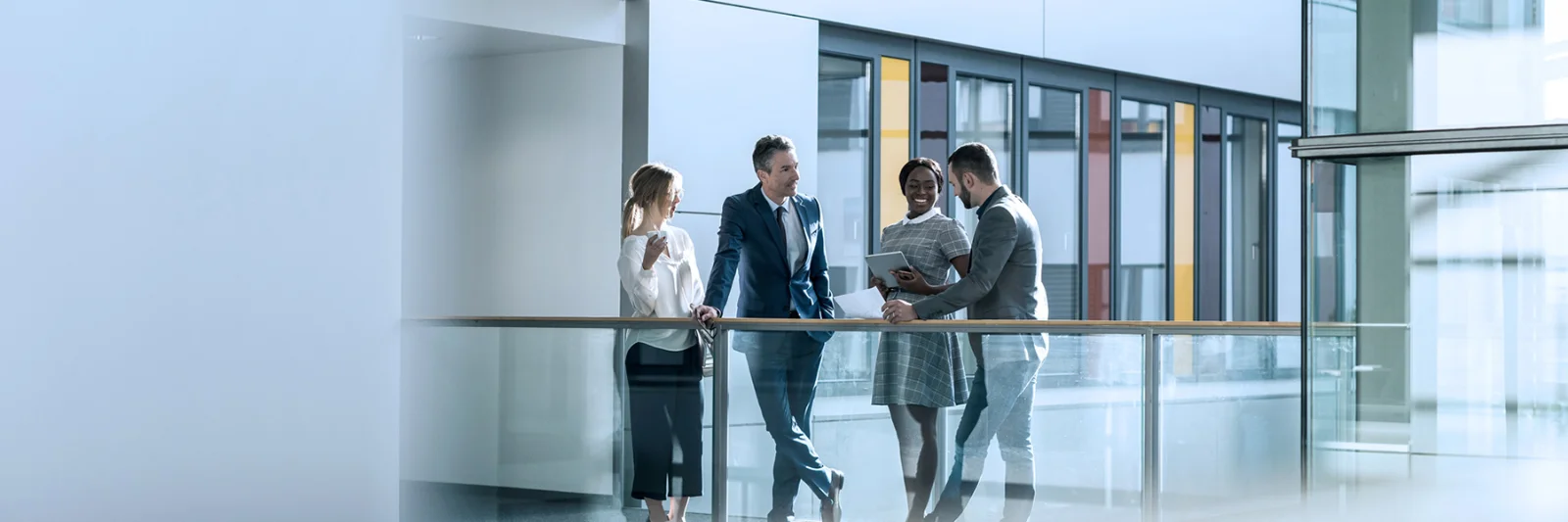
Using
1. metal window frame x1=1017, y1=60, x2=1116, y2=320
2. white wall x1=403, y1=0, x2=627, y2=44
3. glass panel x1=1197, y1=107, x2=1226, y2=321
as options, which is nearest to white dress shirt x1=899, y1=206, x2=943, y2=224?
white wall x1=403, y1=0, x2=627, y2=44

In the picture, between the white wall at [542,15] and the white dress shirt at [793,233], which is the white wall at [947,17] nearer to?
the white wall at [542,15]

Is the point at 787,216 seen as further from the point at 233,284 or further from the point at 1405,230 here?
the point at 1405,230

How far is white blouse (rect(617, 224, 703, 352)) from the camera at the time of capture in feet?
20.6

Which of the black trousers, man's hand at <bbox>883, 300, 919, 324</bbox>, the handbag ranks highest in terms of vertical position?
man's hand at <bbox>883, 300, 919, 324</bbox>

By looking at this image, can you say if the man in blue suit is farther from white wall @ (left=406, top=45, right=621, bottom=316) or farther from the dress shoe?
white wall @ (left=406, top=45, right=621, bottom=316)

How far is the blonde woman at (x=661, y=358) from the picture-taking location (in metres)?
6.29

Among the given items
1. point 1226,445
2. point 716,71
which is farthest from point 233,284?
point 1226,445

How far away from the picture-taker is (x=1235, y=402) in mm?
5480

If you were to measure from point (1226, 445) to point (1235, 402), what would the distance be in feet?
0.50

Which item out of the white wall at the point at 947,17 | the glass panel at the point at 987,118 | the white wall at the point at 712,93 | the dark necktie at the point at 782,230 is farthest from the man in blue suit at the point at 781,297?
the glass panel at the point at 987,118

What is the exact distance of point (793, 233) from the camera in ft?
20.8

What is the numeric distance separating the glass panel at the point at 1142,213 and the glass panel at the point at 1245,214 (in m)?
0.90

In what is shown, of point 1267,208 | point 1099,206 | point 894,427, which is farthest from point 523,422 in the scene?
point 1267,208

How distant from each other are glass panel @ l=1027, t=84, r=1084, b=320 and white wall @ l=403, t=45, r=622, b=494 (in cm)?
367
